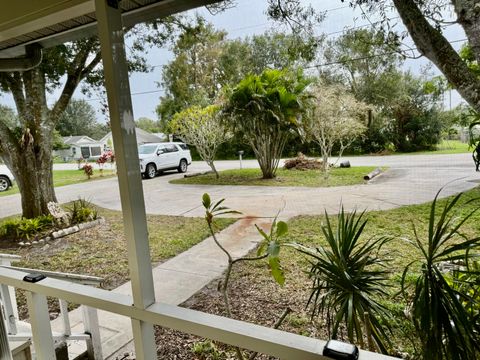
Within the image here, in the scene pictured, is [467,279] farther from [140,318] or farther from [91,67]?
[91,67]

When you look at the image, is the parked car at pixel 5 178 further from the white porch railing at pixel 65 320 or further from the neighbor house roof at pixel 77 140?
the white porch railing at pixel 65 320

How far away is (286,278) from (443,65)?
103 cm

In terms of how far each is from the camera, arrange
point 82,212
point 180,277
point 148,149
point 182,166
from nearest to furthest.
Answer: point 148,149 < point 182,166 < point 180,277 < point 82,212

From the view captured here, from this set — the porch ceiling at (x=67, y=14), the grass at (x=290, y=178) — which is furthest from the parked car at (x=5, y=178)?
the grass at (x=290, y=178)

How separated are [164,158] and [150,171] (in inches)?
5.4

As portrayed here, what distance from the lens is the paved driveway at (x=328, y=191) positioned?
0.98 m

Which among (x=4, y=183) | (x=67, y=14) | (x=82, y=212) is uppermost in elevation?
(x=67, y=14)

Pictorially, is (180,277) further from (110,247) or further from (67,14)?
(67,14)

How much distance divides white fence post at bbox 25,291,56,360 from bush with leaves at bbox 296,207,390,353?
3.20 ft

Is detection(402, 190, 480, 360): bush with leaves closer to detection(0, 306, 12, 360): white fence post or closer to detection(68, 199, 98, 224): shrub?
detection(0, 306, 12, 360): white fence post

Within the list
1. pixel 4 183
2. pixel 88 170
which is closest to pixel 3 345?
pixel 88 170

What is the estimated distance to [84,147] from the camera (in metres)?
1.49

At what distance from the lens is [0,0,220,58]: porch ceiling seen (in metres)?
0.86

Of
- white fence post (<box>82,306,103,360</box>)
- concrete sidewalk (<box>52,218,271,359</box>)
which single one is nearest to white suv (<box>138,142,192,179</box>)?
concrete sidewalk (<box>52,218,271,359</box>)
